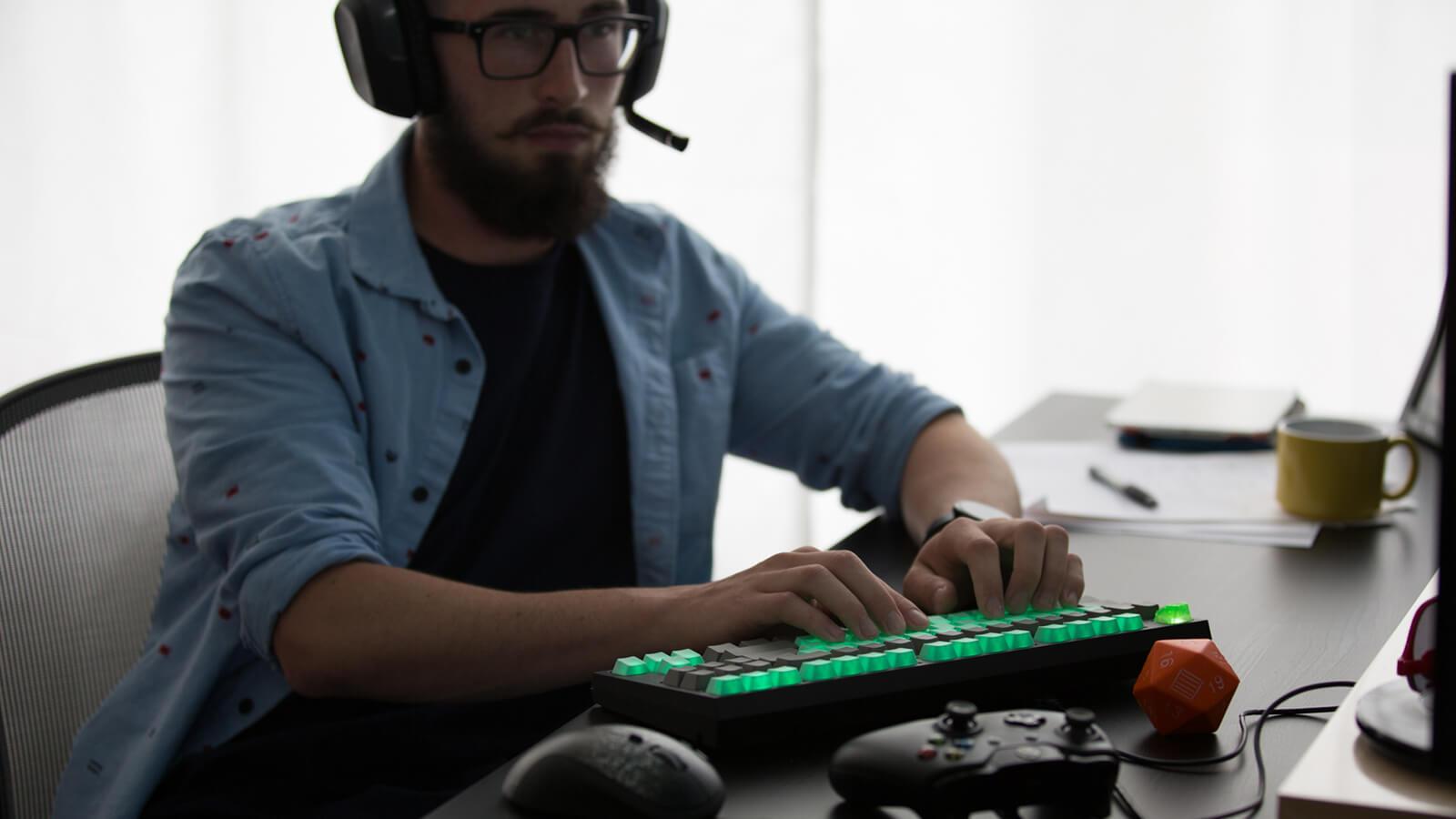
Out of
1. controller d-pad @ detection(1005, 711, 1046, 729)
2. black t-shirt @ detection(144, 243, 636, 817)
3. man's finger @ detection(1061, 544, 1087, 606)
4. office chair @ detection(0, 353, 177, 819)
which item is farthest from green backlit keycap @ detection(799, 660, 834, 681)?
office chair @ detection(0, 353, 177, 819)

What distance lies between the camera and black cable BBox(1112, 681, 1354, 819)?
25.4 inches

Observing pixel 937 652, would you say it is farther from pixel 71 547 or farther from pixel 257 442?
pixel 71 547

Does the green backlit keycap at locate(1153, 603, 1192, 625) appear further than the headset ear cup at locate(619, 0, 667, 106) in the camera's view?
No

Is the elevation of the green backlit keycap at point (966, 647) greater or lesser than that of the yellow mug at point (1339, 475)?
greater

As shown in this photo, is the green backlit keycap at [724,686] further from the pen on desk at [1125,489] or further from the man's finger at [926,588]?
the pen on desk at [1125,489]

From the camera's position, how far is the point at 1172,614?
2.78 feet

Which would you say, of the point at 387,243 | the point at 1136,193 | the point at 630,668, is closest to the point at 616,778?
the point at 630,668

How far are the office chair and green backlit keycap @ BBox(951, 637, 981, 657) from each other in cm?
63

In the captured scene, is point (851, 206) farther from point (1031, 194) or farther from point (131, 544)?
point (131, 544)

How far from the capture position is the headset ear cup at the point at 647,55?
133 centimetres

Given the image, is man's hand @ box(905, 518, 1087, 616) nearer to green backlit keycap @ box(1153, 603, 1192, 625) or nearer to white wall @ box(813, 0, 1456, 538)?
green backlit keycap @ box(1153, 603, 1192, 625)

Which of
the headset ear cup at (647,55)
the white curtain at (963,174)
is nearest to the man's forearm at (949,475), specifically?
the headset ear cup at (647,55)

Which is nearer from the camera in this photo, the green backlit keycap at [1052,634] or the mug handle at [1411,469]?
the green backlit keycap at [1052,634]

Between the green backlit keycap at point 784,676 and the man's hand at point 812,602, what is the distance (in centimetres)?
6
